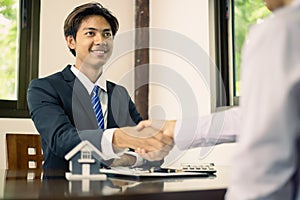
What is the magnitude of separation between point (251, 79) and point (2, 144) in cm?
284

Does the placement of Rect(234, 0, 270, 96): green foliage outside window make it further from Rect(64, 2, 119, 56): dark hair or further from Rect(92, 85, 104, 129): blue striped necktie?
Rect(92, 85, 104, 129): blue striped necktie

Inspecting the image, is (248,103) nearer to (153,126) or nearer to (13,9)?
(153,126)

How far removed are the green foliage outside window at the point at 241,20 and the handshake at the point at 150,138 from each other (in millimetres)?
1519

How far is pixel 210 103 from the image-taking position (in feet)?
9.72

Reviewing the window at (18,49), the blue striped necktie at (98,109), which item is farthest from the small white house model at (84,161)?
the window at (18,49)

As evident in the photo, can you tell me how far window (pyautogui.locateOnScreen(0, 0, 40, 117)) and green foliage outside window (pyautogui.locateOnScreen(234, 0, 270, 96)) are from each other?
1.50 meters

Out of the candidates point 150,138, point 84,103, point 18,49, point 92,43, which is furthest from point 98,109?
point 18,49

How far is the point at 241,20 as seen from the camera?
287 centimetres

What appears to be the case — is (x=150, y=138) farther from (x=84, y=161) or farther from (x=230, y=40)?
(x=230, y=40)

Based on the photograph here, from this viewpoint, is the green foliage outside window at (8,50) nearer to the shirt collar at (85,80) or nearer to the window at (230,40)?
the shirt collar at (85,80)

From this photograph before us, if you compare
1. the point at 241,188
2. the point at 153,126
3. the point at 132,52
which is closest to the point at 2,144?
the point at 132,52

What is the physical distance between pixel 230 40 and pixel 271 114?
8.07 feet

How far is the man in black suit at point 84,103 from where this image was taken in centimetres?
147

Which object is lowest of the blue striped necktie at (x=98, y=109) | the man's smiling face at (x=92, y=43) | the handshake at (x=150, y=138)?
the handshake at (x=150, y=138)
